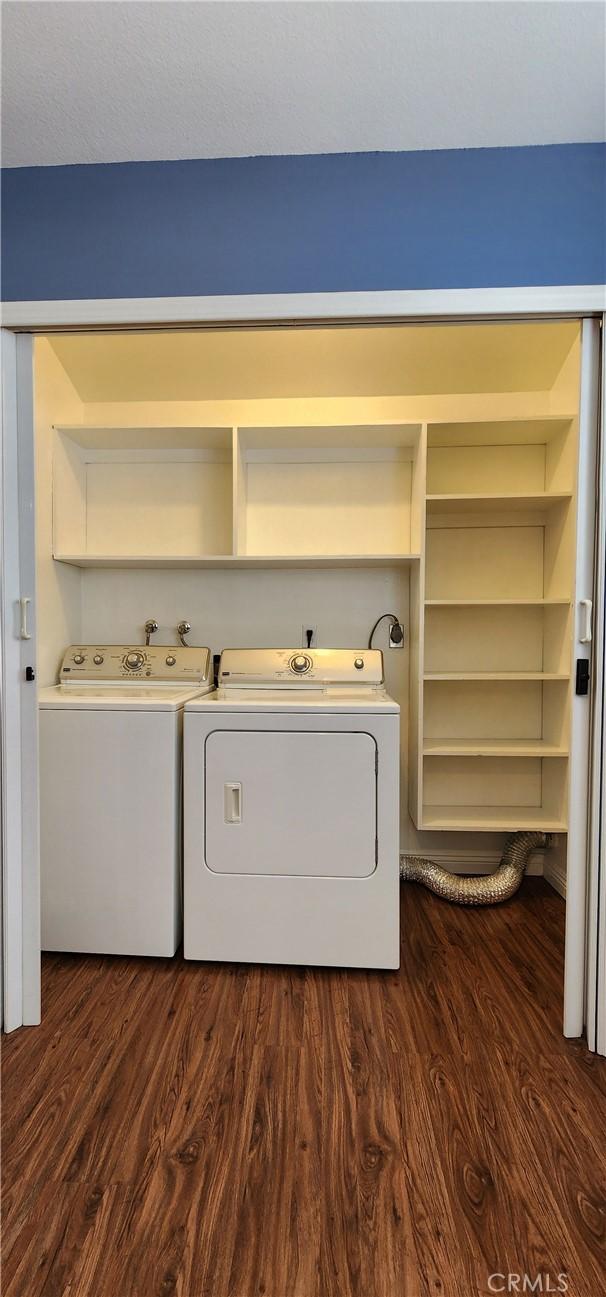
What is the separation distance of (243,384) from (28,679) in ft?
5.42

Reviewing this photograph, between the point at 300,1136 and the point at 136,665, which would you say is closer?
the point at 300,1136

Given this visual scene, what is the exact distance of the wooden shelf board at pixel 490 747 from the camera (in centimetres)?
237

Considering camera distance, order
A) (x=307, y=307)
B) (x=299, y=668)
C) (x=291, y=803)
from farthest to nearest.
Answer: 1. (x=299, y=668)
2. (x=291, y=803)
3. (x=307, y=307)

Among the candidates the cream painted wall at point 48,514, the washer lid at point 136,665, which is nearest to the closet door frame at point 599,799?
the washer lid at point 136,665

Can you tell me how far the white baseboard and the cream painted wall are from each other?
1924mm

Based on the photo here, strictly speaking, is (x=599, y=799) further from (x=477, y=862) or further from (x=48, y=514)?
(x=48, y=514)

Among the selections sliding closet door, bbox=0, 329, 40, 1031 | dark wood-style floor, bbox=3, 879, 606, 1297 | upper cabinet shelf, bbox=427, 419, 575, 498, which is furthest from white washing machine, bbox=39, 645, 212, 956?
upper cabinet shelf, bbox=427, 419, 575, 498

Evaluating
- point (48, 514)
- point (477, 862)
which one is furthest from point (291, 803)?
point (48, 514)

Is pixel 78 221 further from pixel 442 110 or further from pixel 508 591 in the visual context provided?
pixel 508 591

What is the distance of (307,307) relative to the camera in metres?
1.52

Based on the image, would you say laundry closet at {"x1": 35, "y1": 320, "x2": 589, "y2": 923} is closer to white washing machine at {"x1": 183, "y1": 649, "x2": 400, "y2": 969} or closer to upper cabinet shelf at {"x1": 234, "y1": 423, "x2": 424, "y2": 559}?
upper cabinet shelf at {"x1": 234, "y1": 423, "x2": 424, "y2": 559}

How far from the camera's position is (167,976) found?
1.87 m

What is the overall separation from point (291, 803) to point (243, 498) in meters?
1.42

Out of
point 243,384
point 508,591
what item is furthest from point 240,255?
point 508,591
